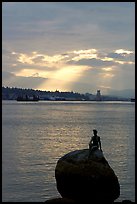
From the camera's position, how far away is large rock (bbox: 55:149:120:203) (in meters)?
8.27

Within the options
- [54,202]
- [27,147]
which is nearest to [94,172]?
[54,202]

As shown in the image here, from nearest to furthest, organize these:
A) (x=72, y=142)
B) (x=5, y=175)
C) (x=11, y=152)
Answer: (x=5, y=175) < (x=11, y=152) < (x=72, y=142)

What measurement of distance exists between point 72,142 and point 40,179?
16416 mm

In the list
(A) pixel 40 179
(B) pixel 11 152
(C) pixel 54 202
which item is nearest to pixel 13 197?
(A) pixel 40 179

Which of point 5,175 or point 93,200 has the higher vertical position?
point 93,200

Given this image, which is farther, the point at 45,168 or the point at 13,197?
the point at 45,168

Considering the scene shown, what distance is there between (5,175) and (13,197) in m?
4.74

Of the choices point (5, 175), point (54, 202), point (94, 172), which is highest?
point (94, 172)

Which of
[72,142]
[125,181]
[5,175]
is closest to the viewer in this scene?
[125,181]

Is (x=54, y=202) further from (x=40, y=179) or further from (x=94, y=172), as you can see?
(x=40, y=179)

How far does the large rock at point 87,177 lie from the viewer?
326 inches

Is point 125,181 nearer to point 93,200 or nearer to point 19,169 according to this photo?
point 19,169

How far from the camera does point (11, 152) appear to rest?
27.2 meters

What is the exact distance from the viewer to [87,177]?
27.2ft
